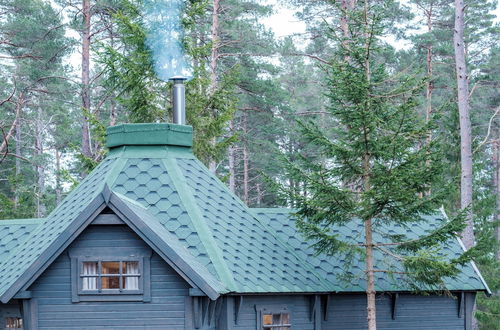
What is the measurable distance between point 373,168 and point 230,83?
316 inches

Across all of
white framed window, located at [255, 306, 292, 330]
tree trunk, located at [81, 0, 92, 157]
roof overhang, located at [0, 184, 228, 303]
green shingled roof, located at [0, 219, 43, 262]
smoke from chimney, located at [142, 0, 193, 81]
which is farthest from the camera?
tree trunk, located at [81, 0, 92, 157]

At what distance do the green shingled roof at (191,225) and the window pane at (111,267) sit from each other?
774 mm

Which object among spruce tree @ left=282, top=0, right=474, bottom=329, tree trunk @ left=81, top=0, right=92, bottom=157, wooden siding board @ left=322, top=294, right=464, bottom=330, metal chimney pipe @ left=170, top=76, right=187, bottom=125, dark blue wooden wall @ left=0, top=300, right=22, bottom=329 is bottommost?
wooden siding board @ left=322, top=294, right=464, bottom=330

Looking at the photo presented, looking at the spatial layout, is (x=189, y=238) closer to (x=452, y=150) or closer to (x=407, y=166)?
(x=407, y=166)

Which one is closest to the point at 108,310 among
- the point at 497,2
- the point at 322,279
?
the point at 322,279

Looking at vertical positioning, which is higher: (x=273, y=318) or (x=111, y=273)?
(x=111, y=273)

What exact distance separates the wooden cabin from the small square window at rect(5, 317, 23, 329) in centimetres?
2

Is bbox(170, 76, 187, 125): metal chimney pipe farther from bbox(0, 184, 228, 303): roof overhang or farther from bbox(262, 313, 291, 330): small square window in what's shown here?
bbox(262, 313, 291, 330): small square window

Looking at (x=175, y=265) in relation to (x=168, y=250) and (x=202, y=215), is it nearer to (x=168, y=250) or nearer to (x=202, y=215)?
(x=168, y=250)

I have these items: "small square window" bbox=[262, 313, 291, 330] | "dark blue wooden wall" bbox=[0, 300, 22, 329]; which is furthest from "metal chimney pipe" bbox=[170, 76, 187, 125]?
"dark blue wooden wall" bbox=[0, 300, 22, 329]

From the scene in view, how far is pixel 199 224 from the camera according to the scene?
50.3 ft

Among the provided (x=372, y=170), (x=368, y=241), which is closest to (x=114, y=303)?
(x=368, y=241)

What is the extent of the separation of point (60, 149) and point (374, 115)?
3624 centimetres

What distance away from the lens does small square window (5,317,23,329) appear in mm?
15560
